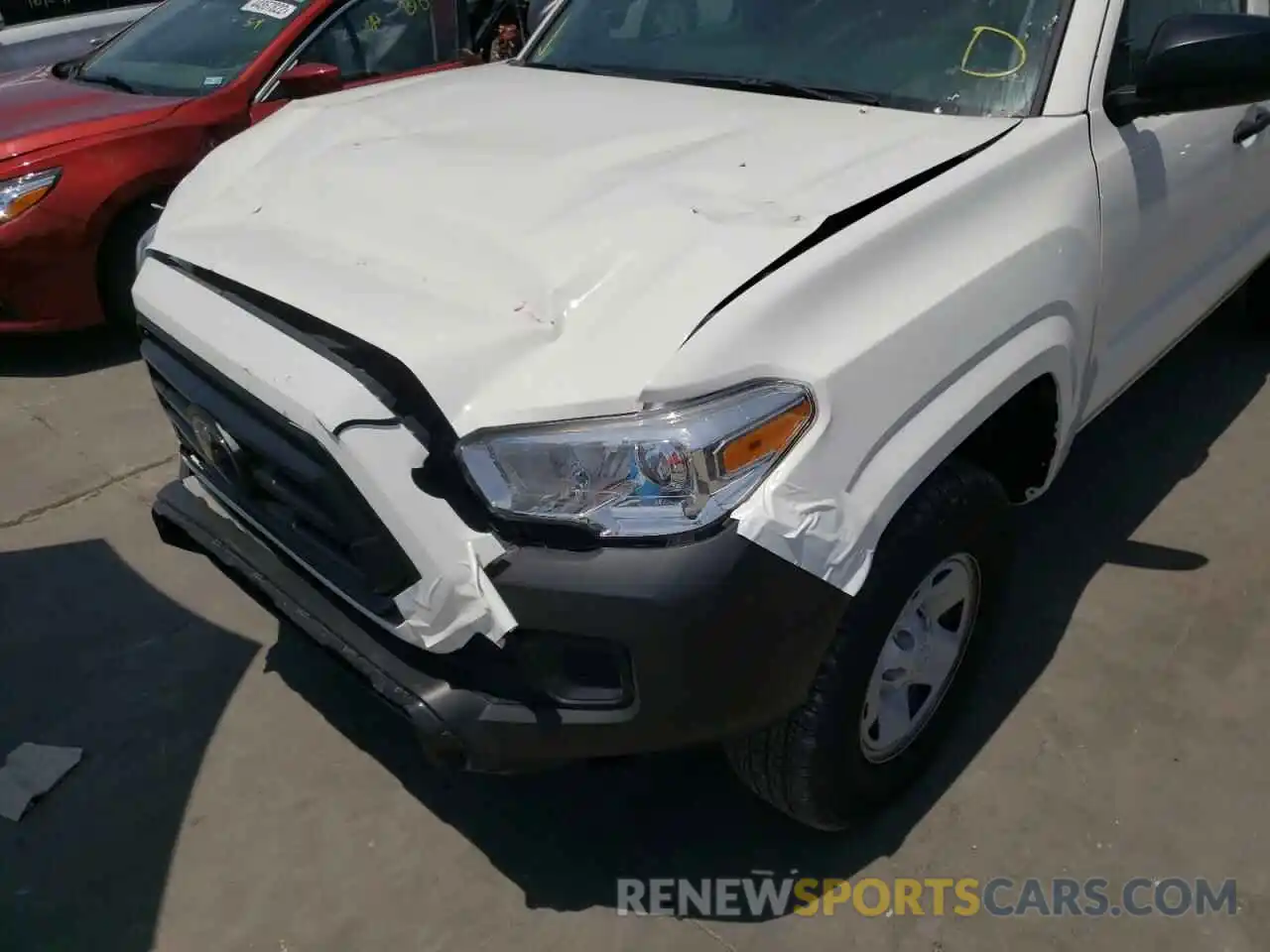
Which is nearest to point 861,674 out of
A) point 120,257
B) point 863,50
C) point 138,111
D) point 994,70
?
point 994,70

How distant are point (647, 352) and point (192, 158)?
3776 mm

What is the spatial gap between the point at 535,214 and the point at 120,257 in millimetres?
3434

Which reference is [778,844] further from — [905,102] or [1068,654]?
[905,102]

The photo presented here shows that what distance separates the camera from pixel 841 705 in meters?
2.08

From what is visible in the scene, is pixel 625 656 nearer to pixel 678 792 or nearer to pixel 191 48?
pixel 678 792

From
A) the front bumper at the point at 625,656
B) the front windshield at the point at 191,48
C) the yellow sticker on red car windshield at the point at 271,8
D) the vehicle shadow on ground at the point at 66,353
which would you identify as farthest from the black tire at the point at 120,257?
the front bumper at the point at 625,656

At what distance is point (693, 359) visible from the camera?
177 centimetres

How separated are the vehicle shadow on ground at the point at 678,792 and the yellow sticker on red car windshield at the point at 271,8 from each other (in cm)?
333

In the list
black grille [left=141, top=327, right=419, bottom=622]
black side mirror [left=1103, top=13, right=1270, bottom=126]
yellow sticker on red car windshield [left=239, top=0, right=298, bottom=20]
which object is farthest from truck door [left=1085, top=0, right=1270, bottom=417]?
yellow sticker on red car windshield [left=239, top=0, right=298, bottom=20]

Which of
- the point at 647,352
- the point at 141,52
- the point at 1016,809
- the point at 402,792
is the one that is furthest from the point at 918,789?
the point at 141,52

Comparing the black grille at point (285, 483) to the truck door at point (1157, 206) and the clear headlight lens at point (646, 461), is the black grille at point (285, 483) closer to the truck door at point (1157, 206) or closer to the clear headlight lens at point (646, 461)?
the clear headlight lens at point (646, 461)

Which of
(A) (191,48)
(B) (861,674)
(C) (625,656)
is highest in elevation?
(C) (625,656)

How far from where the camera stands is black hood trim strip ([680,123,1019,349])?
6.07 ft

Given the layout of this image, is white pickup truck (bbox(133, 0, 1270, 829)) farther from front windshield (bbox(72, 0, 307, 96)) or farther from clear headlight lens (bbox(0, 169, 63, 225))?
front windshield (bbox(72, 0, 307, 96))
